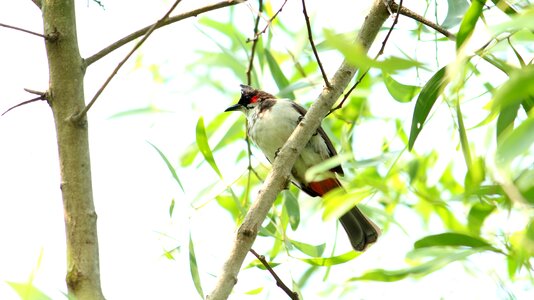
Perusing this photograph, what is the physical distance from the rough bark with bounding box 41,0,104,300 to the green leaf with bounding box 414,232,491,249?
84 centimetres

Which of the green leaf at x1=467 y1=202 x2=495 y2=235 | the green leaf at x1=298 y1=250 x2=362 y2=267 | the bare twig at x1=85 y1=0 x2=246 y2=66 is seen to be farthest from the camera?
the green leaf at x1=298 y1=250 x2=362 y2=267

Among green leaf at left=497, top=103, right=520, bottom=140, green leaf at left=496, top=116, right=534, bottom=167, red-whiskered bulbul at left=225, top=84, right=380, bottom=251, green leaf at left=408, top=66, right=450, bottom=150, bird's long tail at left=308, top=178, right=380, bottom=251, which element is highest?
red-whiskered bulbul at left=225, top=84, right=380, bottom=251

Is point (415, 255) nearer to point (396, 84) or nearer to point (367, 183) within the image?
point (367, 183)

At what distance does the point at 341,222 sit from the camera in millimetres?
4207

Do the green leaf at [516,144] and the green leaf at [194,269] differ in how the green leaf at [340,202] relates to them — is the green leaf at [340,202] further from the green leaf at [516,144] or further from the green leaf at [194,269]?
the green leaf at [194,269]

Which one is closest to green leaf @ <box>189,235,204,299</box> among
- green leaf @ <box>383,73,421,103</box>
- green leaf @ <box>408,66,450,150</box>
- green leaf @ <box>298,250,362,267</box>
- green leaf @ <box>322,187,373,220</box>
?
green leaf @ <box>298,250,362,267</box>

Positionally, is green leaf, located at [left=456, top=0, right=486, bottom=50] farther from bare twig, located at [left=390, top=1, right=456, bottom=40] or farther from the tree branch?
the tree branch

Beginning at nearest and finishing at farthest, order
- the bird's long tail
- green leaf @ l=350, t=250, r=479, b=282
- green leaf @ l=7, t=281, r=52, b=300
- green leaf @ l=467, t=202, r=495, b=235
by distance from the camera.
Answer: green leaf @ l=7, t=281, r=52, b=300 → green leaf @ l=350, t=250, r=479, b=282 → green leaf @ l=467, t=202, r=495, b=235 → the bird's long tail

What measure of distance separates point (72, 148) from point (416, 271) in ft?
3.34

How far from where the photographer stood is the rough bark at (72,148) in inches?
81.0

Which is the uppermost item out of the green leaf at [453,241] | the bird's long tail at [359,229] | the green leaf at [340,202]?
the bird's long tail at [359,229]

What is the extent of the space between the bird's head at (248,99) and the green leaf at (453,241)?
239cm

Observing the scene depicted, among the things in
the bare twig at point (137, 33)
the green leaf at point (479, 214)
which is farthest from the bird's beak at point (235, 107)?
the green leaf at point (479, 214)

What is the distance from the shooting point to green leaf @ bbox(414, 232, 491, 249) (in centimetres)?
189
